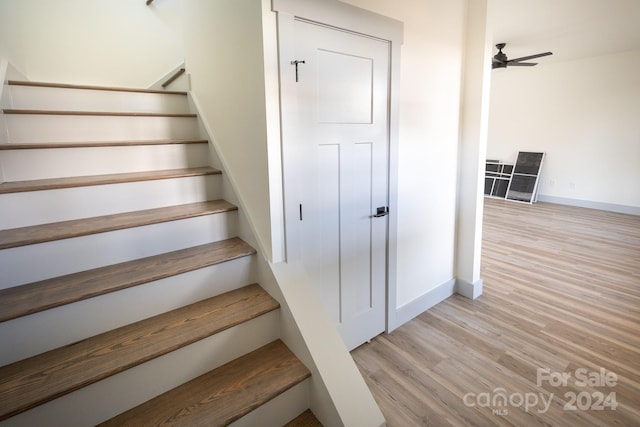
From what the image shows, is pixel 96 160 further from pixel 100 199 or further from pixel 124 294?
pixel 124 294

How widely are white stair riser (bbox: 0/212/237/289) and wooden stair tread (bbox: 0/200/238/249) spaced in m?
0.03

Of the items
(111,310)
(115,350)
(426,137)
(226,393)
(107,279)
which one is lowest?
(226,393)

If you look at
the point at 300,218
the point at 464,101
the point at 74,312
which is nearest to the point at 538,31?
the point at 464,101

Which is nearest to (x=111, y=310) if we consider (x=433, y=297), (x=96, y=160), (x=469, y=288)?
(x=96, y=160)

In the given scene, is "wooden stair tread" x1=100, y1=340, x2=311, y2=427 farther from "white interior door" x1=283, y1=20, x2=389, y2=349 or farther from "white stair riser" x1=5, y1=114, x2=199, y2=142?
"white stair riser" x1=5, y1=114, x2=199, y2=142

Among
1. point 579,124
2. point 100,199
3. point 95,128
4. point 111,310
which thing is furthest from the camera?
point 579,124

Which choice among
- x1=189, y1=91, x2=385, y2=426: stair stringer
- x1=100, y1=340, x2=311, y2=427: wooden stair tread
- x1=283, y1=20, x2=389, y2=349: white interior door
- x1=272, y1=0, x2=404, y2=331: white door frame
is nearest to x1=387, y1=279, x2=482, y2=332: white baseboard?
x1=272, y1=0, x2=404, y2=331: white door frame

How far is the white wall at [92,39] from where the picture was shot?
9.93 feet

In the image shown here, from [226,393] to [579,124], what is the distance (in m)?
7.53

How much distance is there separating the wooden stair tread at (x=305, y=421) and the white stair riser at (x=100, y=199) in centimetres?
139

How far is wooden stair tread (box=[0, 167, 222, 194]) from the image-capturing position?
1.59 metres

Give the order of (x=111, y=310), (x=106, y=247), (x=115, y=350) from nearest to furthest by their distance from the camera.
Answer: (x=115, y=350)
(x=111, y=310)
(x=106, y=247)

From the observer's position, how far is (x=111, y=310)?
142cm

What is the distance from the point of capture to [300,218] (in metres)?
1.84
